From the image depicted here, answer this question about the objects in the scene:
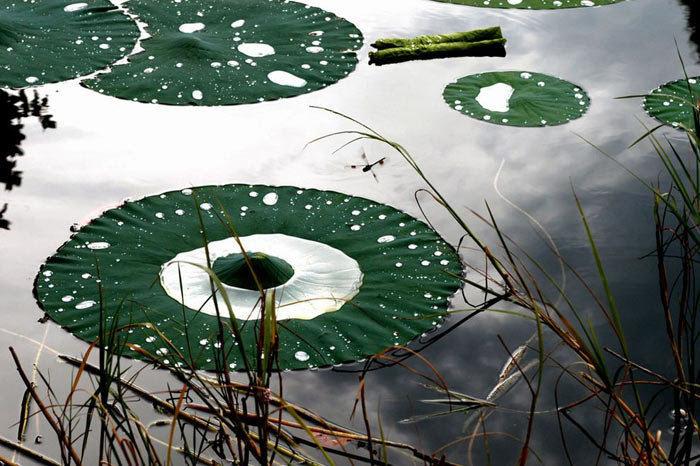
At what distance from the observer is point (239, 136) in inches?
145

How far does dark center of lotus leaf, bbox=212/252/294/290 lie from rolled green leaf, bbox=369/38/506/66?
202 cm

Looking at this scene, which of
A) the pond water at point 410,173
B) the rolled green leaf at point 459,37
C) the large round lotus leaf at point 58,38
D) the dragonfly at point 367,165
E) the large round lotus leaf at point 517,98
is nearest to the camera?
the pond water at point 410,173

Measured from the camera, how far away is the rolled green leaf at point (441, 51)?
4.52m

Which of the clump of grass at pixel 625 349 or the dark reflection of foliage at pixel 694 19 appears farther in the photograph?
the dark reflection of foliage at pixel 694 19

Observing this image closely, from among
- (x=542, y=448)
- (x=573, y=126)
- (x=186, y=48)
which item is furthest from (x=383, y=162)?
(x=542, y=448)

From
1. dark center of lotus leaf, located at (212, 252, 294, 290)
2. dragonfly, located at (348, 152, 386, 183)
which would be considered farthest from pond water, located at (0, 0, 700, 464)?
dark center of lotus leaf, located at (212, 252, 294, 290)

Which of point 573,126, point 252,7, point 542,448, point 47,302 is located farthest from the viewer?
point 252,7

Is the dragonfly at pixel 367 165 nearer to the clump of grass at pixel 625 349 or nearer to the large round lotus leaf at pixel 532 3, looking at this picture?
the clump of grass at pixel 625 349

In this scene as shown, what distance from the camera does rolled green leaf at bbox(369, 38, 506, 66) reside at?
4516 millimetres

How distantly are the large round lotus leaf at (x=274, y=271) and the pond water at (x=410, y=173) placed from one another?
0.28ft

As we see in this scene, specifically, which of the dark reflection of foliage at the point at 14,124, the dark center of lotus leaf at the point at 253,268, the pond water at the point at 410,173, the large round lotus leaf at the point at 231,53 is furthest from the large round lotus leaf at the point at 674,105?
the dark reflection of foliage at the point at 14,124

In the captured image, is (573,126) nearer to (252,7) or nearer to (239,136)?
(239,136)

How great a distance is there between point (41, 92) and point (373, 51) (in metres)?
1.55

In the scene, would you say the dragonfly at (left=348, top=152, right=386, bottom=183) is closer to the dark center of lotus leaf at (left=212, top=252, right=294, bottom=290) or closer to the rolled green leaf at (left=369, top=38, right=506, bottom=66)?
the dark center of lotus leaf at (left=212, top=252, right=294, bottom=290)
